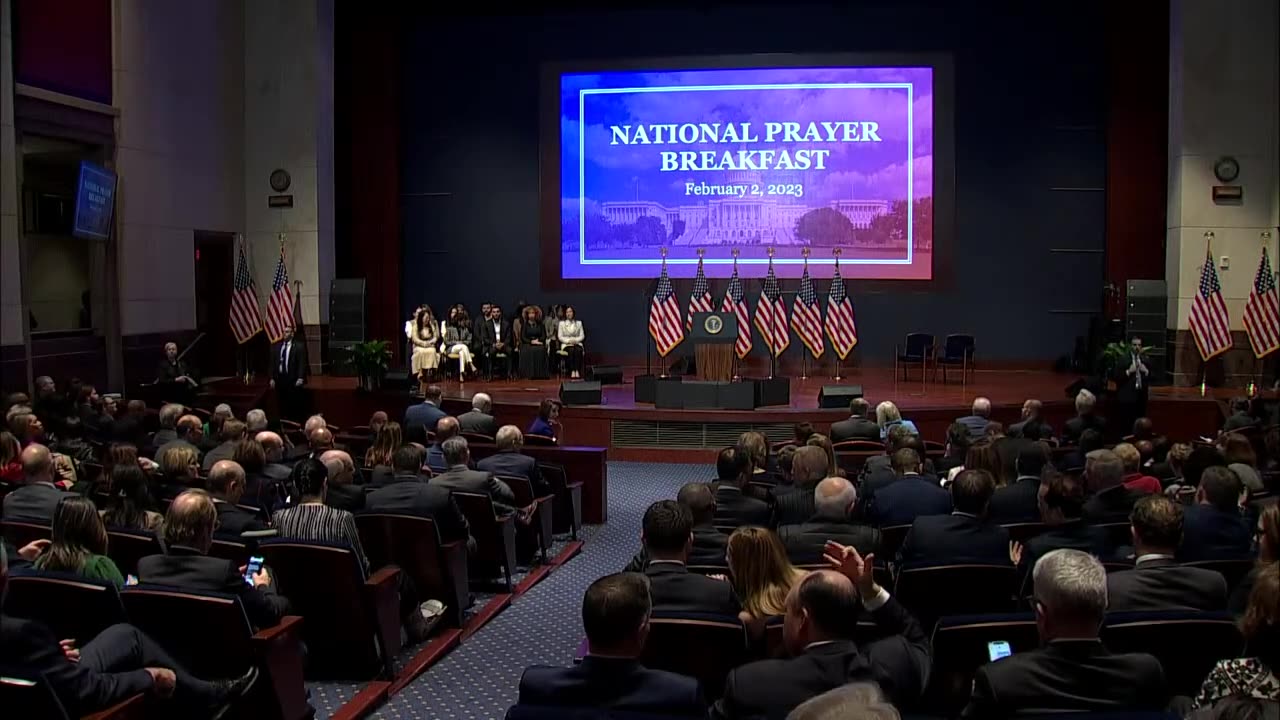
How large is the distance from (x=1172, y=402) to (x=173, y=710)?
1205 cm

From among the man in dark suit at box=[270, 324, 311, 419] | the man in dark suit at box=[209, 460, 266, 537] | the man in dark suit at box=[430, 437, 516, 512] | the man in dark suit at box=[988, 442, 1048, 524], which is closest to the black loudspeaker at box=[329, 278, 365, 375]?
the man in dark suit at box=[270, 324, 311, 419]

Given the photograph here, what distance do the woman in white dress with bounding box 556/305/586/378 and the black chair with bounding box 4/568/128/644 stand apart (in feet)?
39.7

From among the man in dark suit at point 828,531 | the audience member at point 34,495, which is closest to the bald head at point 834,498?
the man in dark suit at point 828,531

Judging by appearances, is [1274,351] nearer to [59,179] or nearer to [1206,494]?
[1206,494]

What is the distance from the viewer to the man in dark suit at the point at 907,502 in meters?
5.53

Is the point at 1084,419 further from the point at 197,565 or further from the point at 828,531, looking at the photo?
the point at 197,565

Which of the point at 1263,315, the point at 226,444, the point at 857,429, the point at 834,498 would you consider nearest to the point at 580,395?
the point at 857,429

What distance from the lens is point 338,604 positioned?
4.96 metres

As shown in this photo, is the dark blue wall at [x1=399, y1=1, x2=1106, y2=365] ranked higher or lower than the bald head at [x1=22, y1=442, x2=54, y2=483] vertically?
higher

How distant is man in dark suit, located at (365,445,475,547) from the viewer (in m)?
5.88

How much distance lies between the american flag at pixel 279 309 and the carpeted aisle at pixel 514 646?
808 centimetres

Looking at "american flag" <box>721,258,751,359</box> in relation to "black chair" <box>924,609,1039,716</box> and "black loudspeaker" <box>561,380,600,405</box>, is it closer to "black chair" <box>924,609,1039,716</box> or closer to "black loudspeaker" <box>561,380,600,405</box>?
"black loudspeaker" <box>561,380,600,405</box>

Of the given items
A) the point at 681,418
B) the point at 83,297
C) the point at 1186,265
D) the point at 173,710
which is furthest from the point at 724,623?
the point at 1186,265

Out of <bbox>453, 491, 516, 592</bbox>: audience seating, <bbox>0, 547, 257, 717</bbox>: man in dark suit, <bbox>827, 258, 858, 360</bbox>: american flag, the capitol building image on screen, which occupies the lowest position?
<bbox>453, 491, 516, 592</bbox>: audience seating
